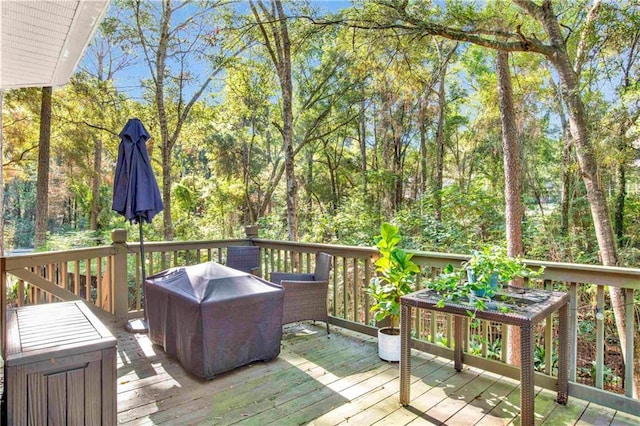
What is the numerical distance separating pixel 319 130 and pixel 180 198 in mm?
7014

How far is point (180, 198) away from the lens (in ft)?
53.3

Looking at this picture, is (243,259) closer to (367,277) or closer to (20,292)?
(367,277)

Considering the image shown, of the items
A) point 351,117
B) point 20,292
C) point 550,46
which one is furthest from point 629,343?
point 351,117

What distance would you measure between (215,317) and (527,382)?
222 cm

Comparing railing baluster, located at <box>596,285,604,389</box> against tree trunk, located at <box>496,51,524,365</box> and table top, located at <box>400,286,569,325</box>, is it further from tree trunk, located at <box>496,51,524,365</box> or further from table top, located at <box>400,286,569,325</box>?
tree trunk, located at <box>496,51,524,365</box>

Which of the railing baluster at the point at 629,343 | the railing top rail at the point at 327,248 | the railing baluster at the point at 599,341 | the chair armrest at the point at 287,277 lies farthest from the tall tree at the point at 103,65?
the railing baluster at the point at 629,343

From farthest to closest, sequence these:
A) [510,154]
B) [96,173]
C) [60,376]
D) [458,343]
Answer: [96,173]
[510,154]
[458,343]
[60,376]

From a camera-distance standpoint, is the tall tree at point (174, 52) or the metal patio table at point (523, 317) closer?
the metal patio table at point (523, 317)

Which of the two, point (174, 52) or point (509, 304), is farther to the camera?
point (174, 52)

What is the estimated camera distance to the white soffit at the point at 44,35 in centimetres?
188

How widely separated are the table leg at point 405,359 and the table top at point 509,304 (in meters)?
0.11

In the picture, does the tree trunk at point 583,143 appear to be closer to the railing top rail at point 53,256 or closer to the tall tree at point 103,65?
the railing top rail at point 53,256

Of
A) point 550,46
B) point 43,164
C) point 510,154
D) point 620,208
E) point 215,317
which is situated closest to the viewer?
point 215,317

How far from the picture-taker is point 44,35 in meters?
2.19
